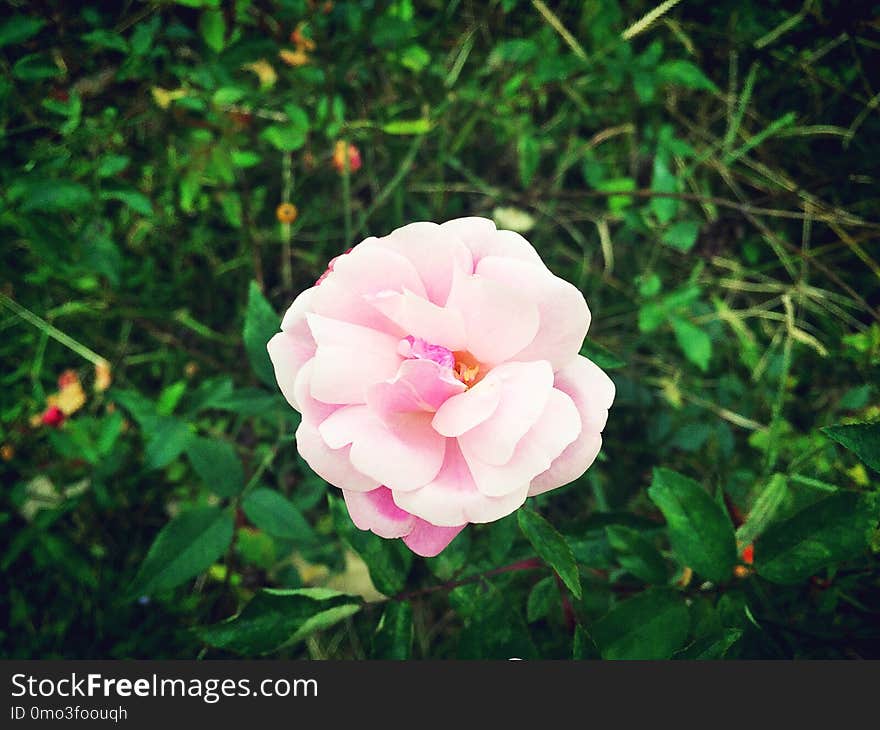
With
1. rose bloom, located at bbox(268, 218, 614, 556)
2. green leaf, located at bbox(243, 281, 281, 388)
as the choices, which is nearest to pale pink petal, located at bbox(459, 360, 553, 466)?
rose bloom, located at bbox(268, 218, 614, 556)

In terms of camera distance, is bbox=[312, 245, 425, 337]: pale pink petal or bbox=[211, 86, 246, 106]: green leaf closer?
bbox=[312, 245, 425, 337]: pale pink petal

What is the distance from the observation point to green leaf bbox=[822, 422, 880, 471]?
0.57m

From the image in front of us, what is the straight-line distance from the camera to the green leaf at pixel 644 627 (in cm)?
70

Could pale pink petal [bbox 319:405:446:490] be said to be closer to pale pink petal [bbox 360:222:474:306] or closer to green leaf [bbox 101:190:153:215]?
pale pink petal [bbox 360:222:474:306]

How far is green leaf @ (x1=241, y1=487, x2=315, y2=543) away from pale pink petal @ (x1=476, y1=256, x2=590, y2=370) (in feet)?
1.62

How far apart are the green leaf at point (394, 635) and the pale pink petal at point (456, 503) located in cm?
27

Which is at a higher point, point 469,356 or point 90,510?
point 469,356

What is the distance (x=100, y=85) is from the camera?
4.27 feet

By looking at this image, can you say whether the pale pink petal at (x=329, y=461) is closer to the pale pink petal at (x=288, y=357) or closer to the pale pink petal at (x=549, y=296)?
the pale pink petal at (x=288, y=357)

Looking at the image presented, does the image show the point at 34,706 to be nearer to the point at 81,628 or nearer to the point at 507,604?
the point at 507,604

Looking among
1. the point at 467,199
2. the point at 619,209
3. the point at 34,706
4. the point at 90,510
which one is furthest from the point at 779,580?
the point at 90,510

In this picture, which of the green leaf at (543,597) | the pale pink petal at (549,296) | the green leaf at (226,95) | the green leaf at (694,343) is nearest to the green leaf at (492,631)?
the green leaf at (543,597)

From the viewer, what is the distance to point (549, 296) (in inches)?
21.1

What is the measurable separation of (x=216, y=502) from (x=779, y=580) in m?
1.10
